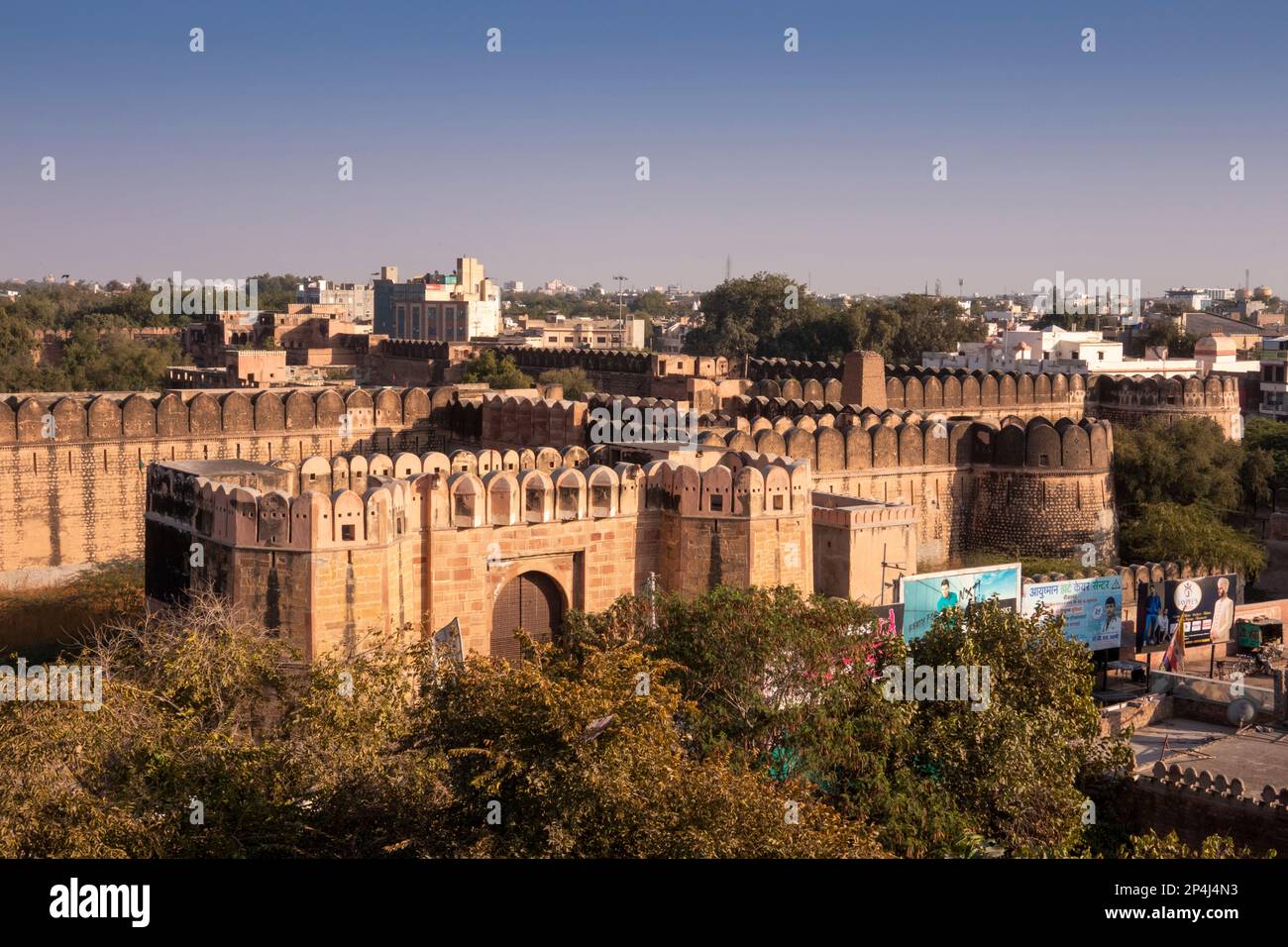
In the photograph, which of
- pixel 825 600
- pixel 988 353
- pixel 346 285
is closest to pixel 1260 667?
pixel 825 600

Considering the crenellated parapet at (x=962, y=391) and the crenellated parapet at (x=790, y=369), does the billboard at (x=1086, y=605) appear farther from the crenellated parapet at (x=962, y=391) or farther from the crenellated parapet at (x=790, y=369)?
the crenellated parapet at (x=790, y=369)

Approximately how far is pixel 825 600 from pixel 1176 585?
7904 mm

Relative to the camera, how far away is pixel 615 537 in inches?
601

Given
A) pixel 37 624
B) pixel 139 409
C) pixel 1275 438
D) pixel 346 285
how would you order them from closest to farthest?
1. pixel 37 624
2. pixel 139 409
3. pixel 1275 438
4. pixel 346 285

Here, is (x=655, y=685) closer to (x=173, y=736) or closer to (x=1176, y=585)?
(x=173, y=736)

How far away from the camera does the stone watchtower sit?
99.6 ft

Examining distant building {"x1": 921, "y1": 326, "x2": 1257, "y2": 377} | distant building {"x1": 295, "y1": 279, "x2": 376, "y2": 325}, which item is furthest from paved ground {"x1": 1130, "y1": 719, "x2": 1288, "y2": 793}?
distant building {"x1": 295, "y1": 279, "x2": 376, "y2": 325}

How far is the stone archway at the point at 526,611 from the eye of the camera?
14.8 m

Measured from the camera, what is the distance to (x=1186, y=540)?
2542 centimetres

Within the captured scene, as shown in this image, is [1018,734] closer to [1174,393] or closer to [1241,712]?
[1241,712]
